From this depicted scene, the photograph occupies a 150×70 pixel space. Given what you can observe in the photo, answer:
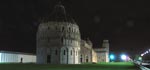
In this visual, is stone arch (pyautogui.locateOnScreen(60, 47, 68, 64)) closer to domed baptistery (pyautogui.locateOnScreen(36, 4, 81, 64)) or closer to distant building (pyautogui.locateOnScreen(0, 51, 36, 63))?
domed baptistery (pyautogui.locateOnScreen(36, 4, 81, 64))

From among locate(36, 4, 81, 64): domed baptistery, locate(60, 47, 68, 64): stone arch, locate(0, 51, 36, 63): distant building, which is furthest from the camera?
locate(0, 51, 36, 63): distant building

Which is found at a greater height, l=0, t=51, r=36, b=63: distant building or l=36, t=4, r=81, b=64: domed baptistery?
l=36, t=4, r=81, b=64: domed baptistery

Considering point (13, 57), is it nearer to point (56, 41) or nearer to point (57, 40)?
point (56, 41)

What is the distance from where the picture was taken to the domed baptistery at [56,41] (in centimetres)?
10019

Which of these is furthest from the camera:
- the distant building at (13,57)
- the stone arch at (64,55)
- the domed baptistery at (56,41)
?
the distant building at (13,57)

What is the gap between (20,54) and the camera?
118062mm

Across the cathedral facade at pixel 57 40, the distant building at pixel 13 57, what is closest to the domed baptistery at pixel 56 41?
the cathedral facade at pixel 57 40

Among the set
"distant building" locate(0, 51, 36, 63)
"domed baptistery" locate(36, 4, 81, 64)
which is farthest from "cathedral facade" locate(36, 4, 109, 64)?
"distant building" locate(0, 51, 36, 63)

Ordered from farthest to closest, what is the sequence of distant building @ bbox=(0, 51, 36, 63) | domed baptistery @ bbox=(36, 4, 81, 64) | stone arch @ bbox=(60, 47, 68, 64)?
distant building @ bbox=(0, 51, 36, 63), stone arch @ bbox=(60, 47, 68, 64), domed baptistery @ bbox=(36, 4, 81, 64)

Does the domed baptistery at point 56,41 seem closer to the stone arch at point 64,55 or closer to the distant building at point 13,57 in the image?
the stone arch at point 64,55

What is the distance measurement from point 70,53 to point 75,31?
803cm

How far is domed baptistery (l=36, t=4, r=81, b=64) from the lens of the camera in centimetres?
10019

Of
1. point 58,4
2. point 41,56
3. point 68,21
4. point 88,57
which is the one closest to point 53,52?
point 41,56

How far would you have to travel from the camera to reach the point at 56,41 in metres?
99.8
